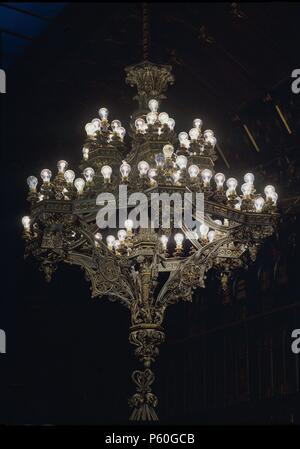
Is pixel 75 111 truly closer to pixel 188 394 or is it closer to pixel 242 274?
pixel 242 274

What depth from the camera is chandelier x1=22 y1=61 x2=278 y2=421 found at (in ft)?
34.6

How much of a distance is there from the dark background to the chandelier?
2298mm

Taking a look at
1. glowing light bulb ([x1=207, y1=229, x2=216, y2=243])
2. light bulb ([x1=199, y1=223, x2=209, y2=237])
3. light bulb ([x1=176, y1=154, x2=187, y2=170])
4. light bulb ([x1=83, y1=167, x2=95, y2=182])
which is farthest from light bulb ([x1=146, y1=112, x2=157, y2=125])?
glowing light bulb ([x1=207, y1=229, x2=216, y2=243])

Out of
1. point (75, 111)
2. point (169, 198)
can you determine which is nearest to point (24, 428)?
point (169, 198)

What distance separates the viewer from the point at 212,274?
1506 centimetres

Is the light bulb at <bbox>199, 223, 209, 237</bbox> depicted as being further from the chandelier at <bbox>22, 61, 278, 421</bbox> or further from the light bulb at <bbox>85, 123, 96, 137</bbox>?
the light bulb at <bbox>85, 123, 96, 137</bbox>

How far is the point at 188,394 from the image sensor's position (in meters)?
15.1

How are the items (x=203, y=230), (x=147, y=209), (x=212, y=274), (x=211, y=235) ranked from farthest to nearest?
(x=212, y=274) → (x=211, y=235) → (x=203, y=230) → (x=147, y=209)

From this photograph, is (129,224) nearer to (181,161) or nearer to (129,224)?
(129,224)

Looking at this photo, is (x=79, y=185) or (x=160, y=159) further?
(x=79, y=185)

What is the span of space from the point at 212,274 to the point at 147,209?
15.4ft

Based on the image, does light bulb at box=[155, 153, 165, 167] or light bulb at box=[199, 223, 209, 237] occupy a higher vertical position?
light bulb at box=[155, 153, 165, 167]

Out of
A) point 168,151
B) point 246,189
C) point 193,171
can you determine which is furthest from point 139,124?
point 246,189

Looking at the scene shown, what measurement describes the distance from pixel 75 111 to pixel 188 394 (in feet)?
13.3
